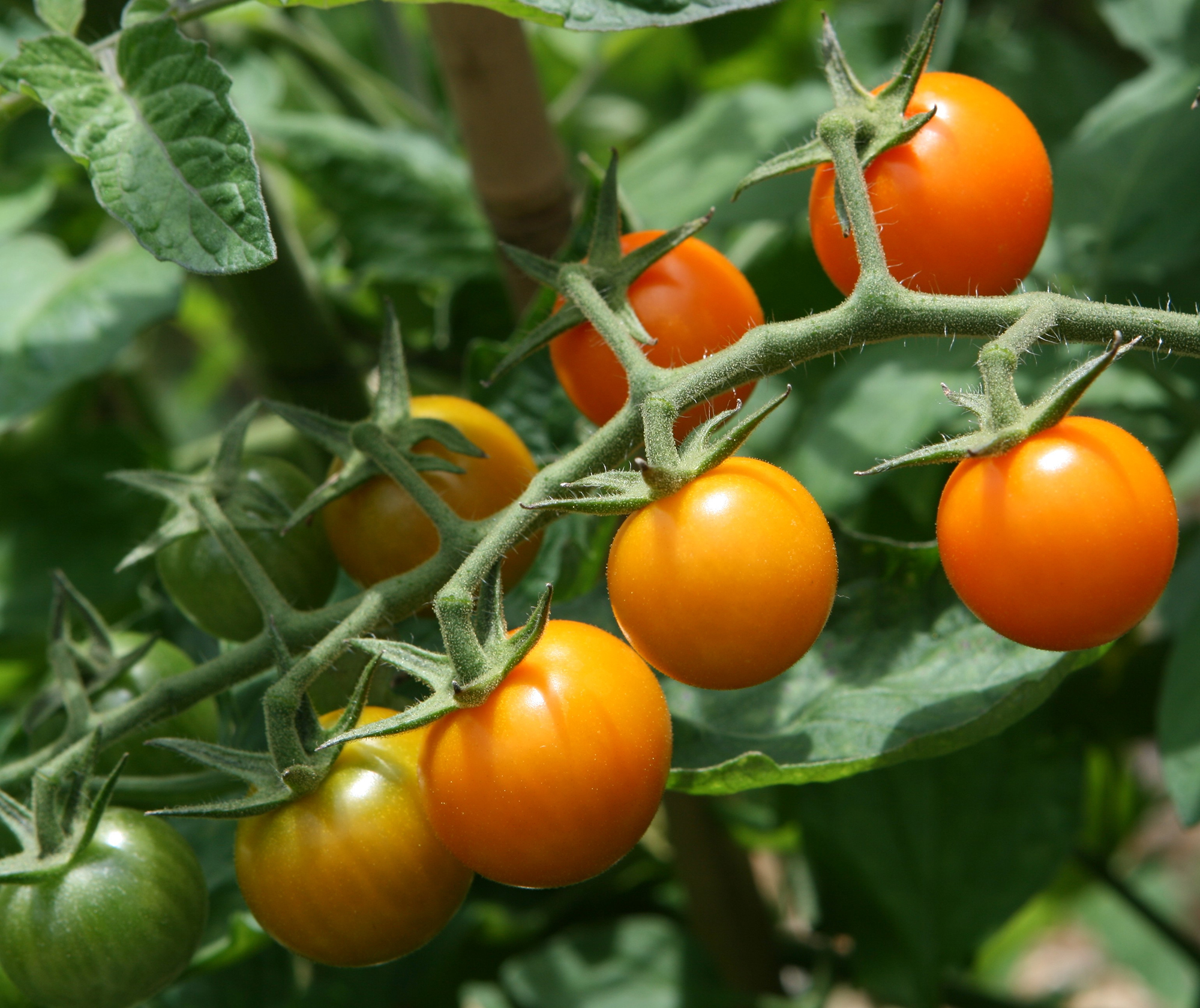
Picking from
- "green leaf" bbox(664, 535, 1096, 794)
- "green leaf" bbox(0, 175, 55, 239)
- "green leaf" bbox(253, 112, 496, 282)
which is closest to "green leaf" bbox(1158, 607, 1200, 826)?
"green leaf" bbox(664, 535, 1096, 794)

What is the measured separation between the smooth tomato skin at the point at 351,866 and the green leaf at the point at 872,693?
142 mm

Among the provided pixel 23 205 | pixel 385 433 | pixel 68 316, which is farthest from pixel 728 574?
pixel 23 205

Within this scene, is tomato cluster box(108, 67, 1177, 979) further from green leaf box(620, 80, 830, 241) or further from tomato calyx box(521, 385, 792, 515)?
green leaf box(620, 80, 830, 241)

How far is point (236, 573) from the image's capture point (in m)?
0.70

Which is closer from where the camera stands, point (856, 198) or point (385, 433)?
point (856, 198)

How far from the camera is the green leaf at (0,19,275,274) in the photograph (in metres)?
0.53

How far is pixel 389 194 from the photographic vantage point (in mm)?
1136

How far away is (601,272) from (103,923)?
1.41 ft

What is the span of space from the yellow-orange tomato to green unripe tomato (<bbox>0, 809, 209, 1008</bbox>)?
190 millimetres

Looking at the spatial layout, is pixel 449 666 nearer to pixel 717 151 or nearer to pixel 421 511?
pixel 421 511

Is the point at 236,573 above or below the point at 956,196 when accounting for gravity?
below

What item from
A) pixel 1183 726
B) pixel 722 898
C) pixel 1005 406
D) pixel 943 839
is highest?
pixel 1005 406

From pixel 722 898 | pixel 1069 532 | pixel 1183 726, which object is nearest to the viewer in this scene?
pixel 1069 532

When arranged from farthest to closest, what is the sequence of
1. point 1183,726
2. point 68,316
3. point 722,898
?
point 722,898 → point 68,316 → point 1183,726
